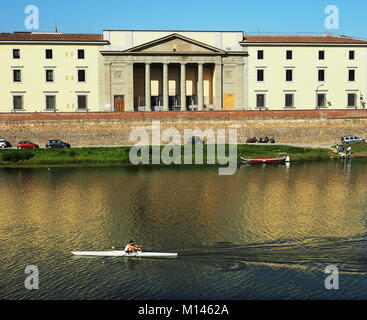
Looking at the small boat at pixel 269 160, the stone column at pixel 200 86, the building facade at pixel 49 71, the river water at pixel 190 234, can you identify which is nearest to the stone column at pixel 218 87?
the stone column at pixel 200 86

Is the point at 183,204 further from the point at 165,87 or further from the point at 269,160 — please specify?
the point at 165,87

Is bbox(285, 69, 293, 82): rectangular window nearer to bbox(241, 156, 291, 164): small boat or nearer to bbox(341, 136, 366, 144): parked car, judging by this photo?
bbox(341, 136, 366, 144): parked car

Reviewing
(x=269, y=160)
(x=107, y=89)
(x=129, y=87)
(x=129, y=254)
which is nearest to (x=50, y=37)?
(x=107, y=89)

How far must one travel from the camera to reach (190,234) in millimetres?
24016

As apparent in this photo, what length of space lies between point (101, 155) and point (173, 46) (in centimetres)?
1828

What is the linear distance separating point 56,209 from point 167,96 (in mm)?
34159

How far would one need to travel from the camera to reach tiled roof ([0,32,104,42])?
194ft

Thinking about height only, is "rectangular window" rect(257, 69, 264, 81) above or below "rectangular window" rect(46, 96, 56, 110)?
above

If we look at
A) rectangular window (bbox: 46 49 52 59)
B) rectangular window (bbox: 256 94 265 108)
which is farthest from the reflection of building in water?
rectangular window (bbox: 46 49 52 59)

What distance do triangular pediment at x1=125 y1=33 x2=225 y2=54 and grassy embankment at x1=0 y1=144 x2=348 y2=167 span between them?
1448 cm

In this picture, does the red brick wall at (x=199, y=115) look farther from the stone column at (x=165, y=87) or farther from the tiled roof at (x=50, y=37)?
the tiled roof at (x=50, y=37)
